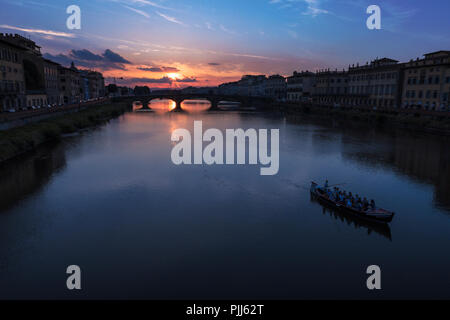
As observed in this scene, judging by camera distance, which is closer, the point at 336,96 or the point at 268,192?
the point at 268,192

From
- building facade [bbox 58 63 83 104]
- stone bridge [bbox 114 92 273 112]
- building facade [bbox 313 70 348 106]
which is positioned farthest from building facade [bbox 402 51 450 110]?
building facade [bbox 58 63 83 104]

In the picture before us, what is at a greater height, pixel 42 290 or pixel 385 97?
pixel 385 97

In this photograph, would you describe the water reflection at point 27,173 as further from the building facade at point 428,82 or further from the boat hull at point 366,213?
the building facade at point 428,82

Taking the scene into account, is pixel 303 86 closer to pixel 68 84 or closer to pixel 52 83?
pixel 68 84

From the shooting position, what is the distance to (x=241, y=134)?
6581 cm

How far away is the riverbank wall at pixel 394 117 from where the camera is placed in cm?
6081

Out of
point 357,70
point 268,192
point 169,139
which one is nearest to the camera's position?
point 268,192

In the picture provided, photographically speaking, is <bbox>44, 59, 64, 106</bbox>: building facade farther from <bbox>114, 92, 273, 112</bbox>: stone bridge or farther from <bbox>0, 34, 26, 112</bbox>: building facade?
<bbox>114, 92, 273, 112</bbox>: stone bridge

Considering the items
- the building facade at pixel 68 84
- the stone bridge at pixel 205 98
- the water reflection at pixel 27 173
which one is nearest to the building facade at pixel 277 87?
the stone bridge at pixel 205 98

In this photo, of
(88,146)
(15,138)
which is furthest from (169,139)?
(15,138)

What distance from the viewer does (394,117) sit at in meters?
73.1

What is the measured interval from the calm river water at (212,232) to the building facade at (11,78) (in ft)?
87.6

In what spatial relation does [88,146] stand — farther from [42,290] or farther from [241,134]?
[42,290]
